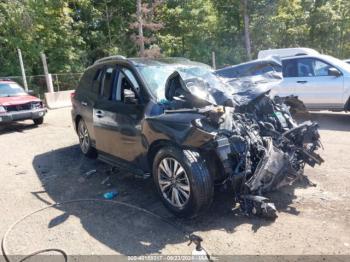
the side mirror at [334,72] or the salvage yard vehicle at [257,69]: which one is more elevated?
the salvage yard vehicle at [257,69]

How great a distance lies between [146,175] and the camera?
4.55 m

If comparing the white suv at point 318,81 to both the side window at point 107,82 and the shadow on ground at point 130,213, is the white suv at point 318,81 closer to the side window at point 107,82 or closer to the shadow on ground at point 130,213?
the side window at point 107,82

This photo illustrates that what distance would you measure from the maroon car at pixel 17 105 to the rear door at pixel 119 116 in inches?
227

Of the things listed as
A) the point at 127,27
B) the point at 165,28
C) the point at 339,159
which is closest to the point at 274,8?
the point at 165,28

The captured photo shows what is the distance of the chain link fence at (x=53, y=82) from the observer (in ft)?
60.3

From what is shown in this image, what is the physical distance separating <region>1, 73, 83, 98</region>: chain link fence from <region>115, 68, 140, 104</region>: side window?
1416 cm

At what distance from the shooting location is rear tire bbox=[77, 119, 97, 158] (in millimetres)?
6479

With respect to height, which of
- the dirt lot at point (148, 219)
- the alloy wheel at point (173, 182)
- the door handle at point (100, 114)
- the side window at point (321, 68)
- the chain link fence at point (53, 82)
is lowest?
the dirt lot at point (148, 219)

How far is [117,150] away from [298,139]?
2612 millimetres

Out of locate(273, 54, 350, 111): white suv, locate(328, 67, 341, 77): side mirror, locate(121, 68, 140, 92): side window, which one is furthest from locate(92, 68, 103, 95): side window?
locate(328, 67, 341, 77): side mirror

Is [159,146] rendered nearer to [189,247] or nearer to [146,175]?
[146,175]

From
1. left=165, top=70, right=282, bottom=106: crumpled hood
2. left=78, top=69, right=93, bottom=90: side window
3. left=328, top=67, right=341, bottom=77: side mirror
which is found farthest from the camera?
left=328, top=67, right=341, bottom=77: side mirror

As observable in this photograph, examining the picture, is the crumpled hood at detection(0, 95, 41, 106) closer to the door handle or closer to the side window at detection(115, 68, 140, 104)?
the door handle

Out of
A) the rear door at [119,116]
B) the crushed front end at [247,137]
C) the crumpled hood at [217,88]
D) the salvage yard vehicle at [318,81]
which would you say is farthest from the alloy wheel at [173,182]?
the salvage yard vehicle at [318,81]
